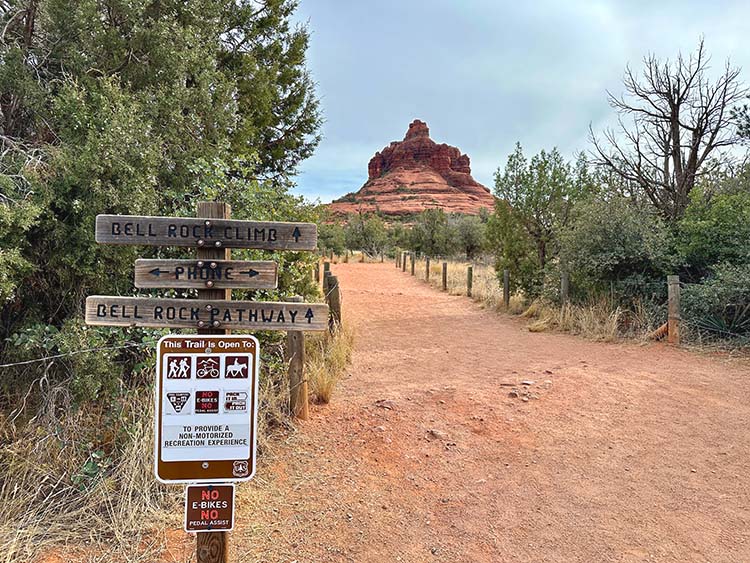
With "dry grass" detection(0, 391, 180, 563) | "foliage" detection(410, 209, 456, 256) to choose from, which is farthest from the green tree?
"dry grass" detection(0, 391, 180, 563)

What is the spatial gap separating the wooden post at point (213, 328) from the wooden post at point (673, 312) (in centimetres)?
834

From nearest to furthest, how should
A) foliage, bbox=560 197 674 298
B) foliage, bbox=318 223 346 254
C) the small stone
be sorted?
1. the small stone
2. foliage, bbox=560 197 674 298
3. foliage, bbox=318 223 346 254

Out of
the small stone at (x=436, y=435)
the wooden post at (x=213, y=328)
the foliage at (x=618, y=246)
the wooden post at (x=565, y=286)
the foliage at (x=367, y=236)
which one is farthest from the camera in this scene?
→ the foliage at (x=367, y=236)

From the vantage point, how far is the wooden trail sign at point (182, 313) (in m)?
2.40

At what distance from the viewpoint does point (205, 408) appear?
7.29ft

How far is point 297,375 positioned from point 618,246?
766 cm

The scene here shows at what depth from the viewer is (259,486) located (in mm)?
3656

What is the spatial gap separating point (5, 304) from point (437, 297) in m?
13.3

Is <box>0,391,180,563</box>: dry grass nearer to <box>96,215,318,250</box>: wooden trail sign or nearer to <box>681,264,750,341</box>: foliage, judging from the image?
<box>96,215,318,250</box>: wooden trail sign

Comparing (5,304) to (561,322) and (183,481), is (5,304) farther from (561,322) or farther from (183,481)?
(561,322)

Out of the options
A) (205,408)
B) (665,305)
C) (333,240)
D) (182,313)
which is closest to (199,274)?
(182,313)

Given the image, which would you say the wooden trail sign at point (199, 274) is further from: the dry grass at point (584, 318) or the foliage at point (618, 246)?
the foliage at point (618, 246)

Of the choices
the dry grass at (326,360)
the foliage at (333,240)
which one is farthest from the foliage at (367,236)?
the dry grass at (326,360)

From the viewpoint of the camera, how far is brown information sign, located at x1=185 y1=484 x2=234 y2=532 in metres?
2.26
